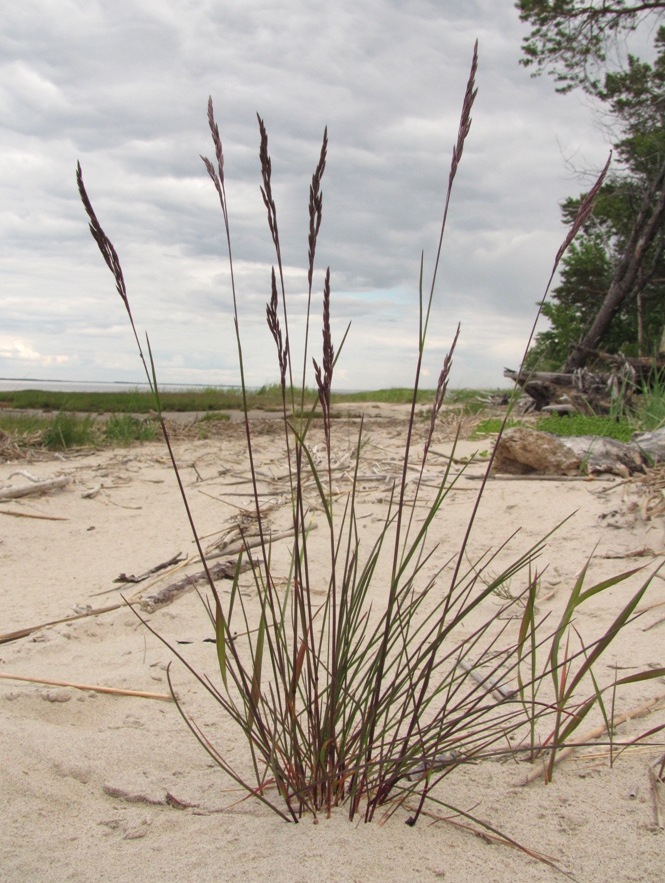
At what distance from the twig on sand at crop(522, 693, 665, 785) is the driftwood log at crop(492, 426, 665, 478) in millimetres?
3041

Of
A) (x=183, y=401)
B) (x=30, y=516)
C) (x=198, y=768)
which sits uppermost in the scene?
(x=183, y=401)

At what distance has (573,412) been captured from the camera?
353 inches

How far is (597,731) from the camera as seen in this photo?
71.8 inches

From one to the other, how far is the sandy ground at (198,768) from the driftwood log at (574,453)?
67 centimetres

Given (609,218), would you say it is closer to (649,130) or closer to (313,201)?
(649,130)

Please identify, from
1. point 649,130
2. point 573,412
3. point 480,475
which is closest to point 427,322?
point 480,475

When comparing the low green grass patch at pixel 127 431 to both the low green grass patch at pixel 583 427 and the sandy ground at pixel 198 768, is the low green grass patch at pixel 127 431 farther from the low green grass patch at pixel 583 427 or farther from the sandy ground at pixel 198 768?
the low green grass patch at pixel 583 427

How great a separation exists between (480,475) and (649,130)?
1186 centimetres

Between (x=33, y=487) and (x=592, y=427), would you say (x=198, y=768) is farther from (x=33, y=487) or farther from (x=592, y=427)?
(x=592, y=427)

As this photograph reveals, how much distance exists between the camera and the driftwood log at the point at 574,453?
492cm

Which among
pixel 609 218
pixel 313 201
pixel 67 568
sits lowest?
pixel 67 568

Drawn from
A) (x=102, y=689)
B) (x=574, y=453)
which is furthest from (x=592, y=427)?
(x=102, y=689)

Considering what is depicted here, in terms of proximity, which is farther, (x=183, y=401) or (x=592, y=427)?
(x=183, y=401)

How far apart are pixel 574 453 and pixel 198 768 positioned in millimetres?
3940
